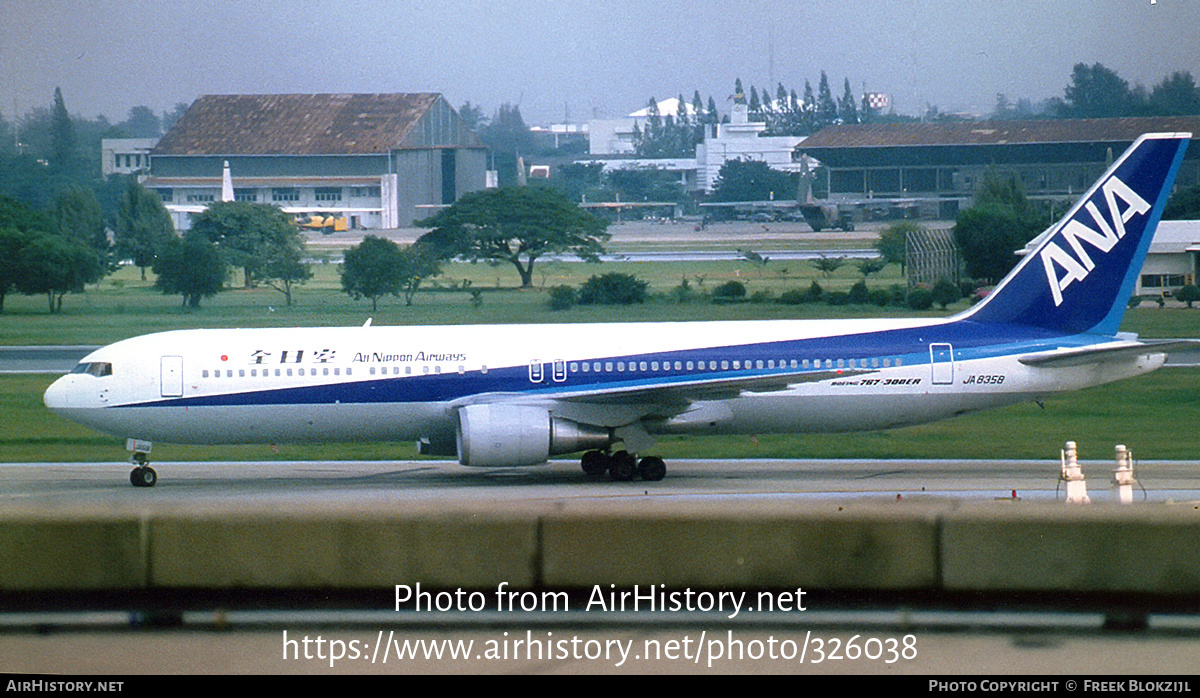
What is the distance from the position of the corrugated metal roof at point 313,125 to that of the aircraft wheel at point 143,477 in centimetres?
2705

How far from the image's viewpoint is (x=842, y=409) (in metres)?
25.3

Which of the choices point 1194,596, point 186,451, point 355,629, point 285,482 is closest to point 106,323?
point 186,451

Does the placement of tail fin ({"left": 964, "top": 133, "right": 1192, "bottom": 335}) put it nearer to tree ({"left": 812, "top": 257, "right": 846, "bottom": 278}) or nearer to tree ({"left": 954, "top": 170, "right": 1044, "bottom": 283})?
tree ({"left": 954, "top": 170, "right": 1044, "bottom": 283})

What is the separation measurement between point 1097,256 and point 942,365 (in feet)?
13.9

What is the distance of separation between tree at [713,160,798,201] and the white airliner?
1107 inches

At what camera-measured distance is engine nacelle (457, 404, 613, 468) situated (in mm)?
23281

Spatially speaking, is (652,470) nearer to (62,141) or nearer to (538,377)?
(538,377)

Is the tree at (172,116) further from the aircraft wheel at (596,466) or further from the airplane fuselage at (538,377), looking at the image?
Result: the aircraft wheel at (596,466)

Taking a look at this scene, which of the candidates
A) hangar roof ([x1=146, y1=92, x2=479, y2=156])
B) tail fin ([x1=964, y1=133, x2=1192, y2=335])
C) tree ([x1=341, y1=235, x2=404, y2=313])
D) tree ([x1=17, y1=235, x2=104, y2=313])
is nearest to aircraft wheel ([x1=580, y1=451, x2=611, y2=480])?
tail fin ([x1=964, y1=133, x2=1192, y2=335])

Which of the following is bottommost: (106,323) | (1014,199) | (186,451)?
(186,451)

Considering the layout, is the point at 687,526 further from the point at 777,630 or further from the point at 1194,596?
the point at 1194,596

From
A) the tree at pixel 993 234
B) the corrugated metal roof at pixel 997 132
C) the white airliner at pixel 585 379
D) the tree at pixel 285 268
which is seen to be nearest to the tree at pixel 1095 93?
the corrugated metal roof at pixel 997 132

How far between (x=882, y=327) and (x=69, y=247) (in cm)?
3155

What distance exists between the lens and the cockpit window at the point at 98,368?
2497 centimetres
